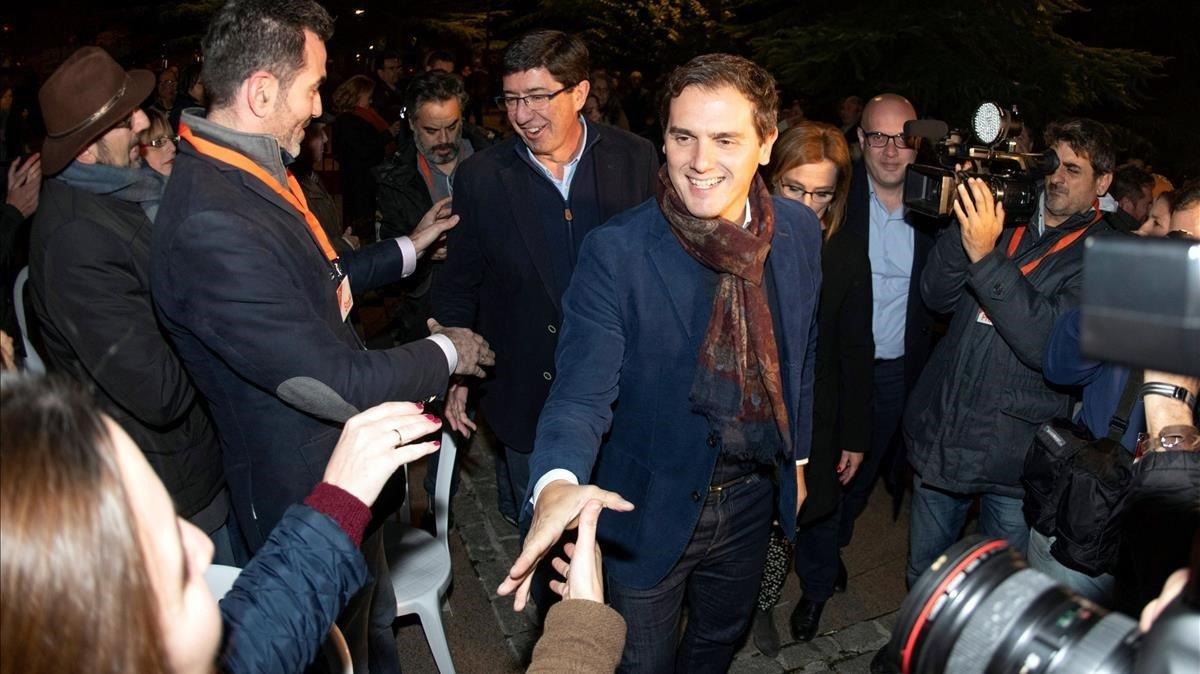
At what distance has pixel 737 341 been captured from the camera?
2375 mm

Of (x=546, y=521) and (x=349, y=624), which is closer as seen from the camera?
(x=546, y=521)

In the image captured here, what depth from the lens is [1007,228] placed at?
10.7ft

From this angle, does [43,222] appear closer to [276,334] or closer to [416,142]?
[276,334]

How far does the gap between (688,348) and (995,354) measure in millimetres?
1371

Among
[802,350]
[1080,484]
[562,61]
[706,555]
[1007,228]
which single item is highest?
[562,61]

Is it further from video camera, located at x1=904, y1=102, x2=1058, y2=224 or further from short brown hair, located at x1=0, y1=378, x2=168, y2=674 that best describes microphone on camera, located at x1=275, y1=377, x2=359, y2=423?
video camera, located at x1=904, y1=102, x2=1058, y2=224

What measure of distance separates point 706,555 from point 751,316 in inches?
27.3

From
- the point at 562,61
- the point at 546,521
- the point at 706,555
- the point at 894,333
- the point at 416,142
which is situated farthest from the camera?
the point at 416,142

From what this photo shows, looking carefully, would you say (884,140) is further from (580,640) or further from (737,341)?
(580,640)

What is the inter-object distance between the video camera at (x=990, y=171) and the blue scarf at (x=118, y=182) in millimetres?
2504

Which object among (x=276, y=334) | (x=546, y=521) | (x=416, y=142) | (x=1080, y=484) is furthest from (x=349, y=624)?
(x=416, y=142)

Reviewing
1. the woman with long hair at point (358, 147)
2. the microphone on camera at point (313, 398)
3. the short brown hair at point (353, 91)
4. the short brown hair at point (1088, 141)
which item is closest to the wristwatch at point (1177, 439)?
the short brown hair at point (1088, 141)

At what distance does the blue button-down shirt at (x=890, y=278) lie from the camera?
389cm

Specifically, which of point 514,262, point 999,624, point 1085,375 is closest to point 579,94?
point 514,262
